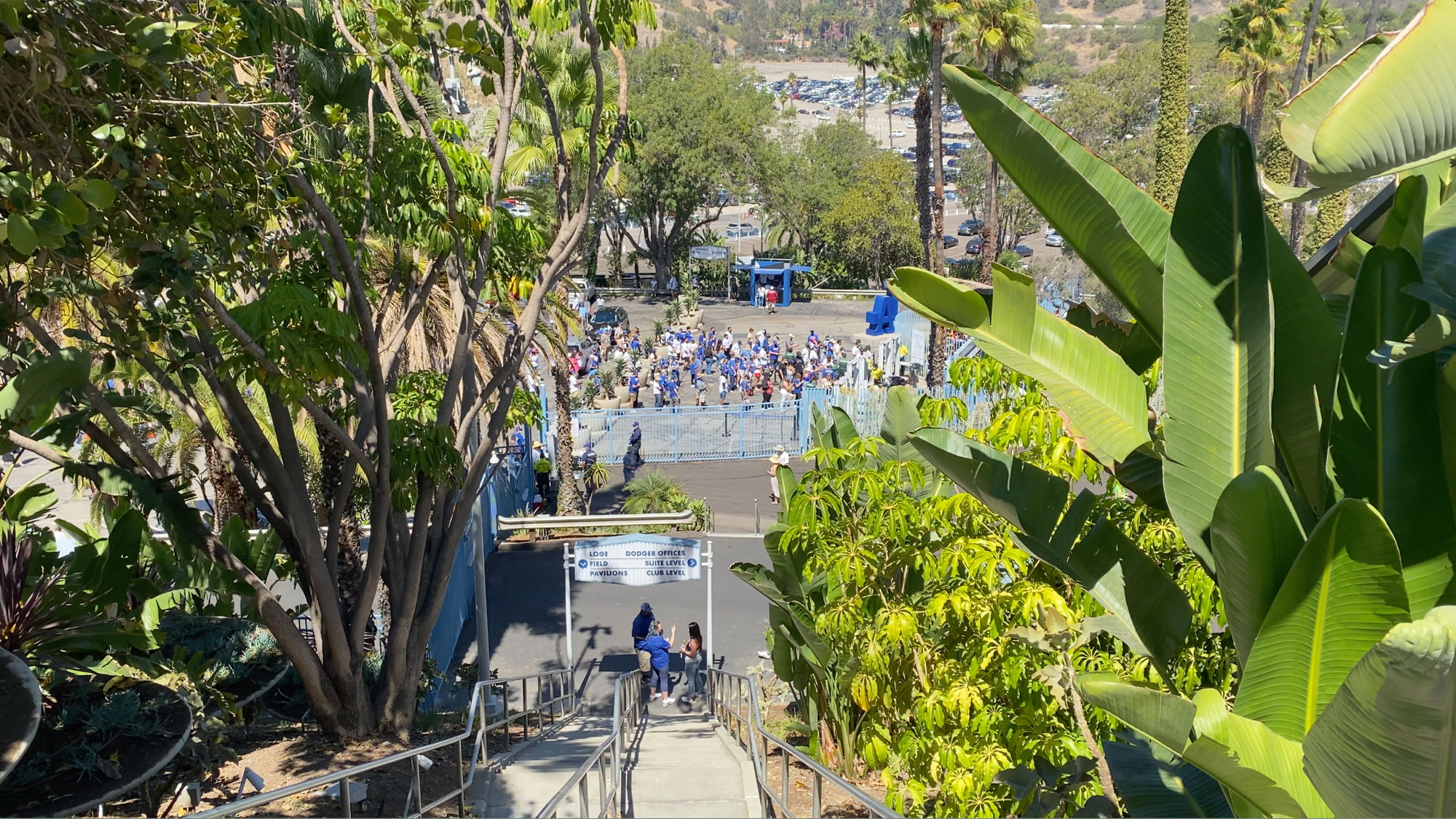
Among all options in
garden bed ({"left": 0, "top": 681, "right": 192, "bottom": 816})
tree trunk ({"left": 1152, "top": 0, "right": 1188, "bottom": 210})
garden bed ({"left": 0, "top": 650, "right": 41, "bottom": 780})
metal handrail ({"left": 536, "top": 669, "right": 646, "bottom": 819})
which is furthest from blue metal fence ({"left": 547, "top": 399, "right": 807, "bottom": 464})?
garden bed ({"left": 0, "top": 650, "right": 41, "bottom": 780})

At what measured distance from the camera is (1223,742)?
227 centimetres

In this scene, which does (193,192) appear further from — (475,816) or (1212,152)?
(1212,152)

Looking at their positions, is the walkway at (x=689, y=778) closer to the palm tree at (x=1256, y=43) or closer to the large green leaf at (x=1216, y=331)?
the large green leaf at (x=1216, y=331)

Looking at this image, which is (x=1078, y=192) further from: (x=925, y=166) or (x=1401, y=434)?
(x=925, y=166)

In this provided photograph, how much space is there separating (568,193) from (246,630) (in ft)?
14.2

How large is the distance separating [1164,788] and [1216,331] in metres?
1.32

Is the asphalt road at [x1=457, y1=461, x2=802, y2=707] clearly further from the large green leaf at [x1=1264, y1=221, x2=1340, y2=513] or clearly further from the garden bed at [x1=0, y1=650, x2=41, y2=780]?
the large green leaf at [x1=1264, y1=221, x2=1340, y2=513]

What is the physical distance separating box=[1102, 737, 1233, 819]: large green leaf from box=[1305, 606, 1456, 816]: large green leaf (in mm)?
785

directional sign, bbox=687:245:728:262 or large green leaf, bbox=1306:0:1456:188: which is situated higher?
large green leaf, bbox=1306:0:1456:188

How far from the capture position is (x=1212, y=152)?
8.39ft

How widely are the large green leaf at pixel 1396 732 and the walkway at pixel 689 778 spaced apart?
5775 mm

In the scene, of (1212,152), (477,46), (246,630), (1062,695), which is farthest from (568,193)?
(1212,152)

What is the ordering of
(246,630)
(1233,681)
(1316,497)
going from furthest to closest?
(246,630), (1233,681), (1316,497)

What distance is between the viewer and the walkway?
25.7 feet
